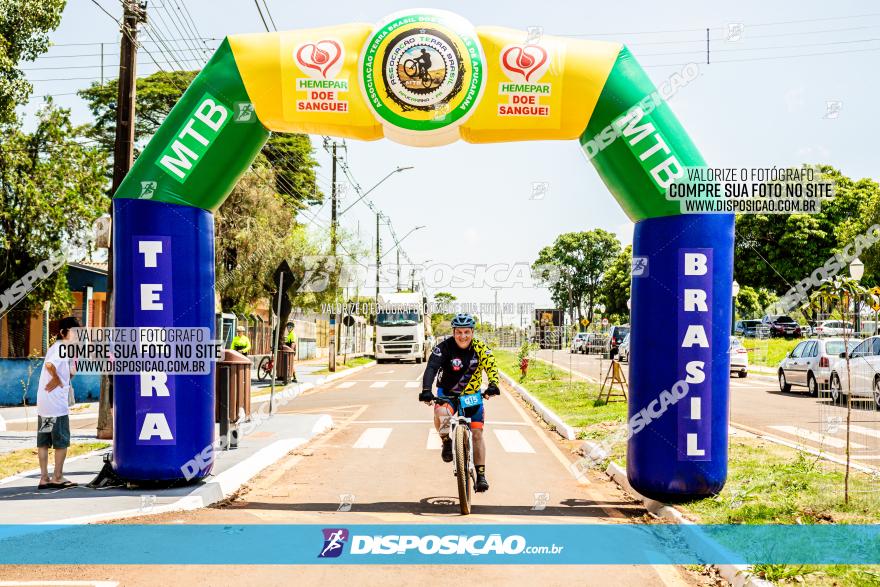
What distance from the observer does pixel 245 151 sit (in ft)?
31.9

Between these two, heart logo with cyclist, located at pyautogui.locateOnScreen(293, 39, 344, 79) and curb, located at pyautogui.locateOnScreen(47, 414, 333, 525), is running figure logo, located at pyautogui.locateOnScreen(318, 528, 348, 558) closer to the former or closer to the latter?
curb, located at pyautogui.locateOnScreen(47, 414, 333, 525)

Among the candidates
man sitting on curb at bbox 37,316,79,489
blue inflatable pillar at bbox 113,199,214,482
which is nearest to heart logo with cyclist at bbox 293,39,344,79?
blue inflatable pillar at bbox 113,199,214,482

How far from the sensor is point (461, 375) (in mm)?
9023

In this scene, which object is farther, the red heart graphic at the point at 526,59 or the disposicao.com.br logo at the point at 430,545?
the red heart graphic at the point at 526,59

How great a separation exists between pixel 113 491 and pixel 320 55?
5.38m

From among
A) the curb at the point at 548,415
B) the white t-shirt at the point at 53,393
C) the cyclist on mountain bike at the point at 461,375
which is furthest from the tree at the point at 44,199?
the cyclist on mountain bike at the point at 461,375

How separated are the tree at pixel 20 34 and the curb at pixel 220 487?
14068 mm

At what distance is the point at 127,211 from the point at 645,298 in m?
5.85

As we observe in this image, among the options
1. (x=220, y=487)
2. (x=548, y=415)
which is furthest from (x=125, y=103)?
(x=548, y=415)

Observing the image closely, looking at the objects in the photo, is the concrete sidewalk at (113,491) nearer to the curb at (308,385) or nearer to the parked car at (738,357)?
the curb at (308,385)

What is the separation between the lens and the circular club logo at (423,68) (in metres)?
9.39

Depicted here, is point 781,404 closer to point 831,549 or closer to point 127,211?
point 831,549

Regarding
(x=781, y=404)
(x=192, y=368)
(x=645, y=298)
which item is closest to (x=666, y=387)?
(x=645, y=298)

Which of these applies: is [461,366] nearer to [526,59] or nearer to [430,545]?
[430,545]
